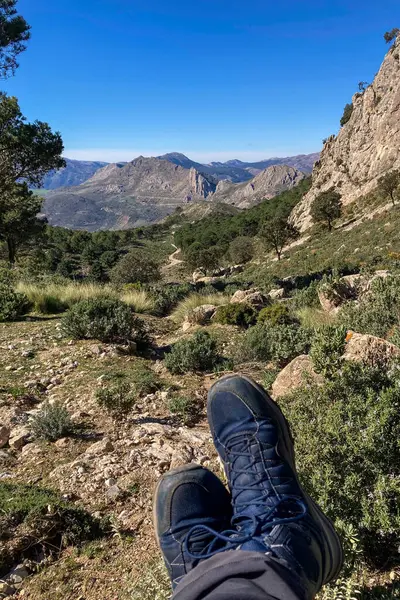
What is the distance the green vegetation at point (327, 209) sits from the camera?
4828 cm

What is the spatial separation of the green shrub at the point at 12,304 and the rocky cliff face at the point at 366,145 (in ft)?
159

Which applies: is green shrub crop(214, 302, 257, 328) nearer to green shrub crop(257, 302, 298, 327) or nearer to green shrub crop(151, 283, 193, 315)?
green shrub crop(257, 302, 298, 327)

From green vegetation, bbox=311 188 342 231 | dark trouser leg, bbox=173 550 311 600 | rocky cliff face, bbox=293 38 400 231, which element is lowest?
dark trouser leg, bbox=173 550 311 600

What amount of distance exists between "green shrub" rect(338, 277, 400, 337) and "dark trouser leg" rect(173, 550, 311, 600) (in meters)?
3.84

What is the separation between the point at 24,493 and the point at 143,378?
7.46 feet

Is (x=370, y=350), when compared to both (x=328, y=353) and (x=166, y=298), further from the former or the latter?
(x=166, y=298)

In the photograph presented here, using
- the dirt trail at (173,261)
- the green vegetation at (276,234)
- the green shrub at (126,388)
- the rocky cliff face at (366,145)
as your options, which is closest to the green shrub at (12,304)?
the green shrub at (126,388)

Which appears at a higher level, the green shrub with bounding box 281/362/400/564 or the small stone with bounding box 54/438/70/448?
the green shrub with bounding box 281/362/400/564

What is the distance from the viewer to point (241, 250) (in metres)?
52.2

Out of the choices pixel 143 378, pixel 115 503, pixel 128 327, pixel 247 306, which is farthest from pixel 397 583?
pixel 247 306

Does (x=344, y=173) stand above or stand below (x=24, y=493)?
above

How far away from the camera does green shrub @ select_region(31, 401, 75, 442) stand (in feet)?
11.9

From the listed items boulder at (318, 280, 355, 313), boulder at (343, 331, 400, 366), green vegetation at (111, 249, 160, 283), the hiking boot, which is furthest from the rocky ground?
green vegetation at (111, 249, 160, 283)

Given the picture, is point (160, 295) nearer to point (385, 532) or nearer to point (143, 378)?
point (143, 378)
